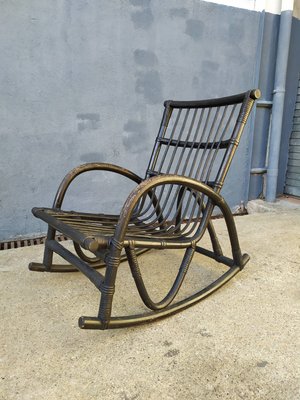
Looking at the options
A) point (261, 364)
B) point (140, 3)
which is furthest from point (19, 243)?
point (140, 3)

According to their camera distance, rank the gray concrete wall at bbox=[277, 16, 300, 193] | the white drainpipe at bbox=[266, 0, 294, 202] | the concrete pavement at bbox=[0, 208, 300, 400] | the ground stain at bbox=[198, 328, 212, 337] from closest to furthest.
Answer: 1. the concrete pavement at bbox=[0, 208, 300, 400]
2. the ground stain at bbox=[198, 328, 212, 337]
3. the white drainpipe at bbox=[266, 0, 294, 202]
4. the gray concrete wall at bbox=[277, 16, 300, 193]

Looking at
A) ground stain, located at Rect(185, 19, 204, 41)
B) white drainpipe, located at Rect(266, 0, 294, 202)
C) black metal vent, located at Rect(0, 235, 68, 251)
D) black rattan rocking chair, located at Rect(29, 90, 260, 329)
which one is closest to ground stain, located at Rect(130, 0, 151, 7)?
ground stain, located at Rect(185, 19, 204, 41)

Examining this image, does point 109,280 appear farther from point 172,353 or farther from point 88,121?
point 88,121

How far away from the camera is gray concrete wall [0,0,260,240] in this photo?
2046 mm

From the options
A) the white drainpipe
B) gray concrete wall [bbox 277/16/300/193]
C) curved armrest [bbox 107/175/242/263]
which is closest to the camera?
curved armrest [bbox 107/175/242/263]

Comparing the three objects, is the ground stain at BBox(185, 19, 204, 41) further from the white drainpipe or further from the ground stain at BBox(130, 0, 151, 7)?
the white drainpipe

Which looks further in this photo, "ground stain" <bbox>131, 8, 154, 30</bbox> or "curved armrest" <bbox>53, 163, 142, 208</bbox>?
"ground stain" <bbox>131, 8, 154, 30</bbox>

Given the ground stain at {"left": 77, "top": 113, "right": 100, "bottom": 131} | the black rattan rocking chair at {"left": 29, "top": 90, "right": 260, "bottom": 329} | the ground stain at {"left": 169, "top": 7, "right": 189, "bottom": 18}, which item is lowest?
the black rattan rocking chair at {"left": 29, "top": 90, "right": 260, "bottom": 329}

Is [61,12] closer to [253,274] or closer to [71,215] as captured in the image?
[71,215]

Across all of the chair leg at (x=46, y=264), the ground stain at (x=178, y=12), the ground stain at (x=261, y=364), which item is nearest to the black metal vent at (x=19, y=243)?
the chair leg at (x=46, y=264)

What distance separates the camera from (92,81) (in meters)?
2.24

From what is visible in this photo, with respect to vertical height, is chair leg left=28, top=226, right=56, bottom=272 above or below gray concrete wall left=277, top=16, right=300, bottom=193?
below

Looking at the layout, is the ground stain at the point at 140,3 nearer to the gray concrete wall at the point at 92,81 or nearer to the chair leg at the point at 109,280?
the gray concrete wall at the point at 92,81

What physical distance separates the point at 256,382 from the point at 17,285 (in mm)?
1095
